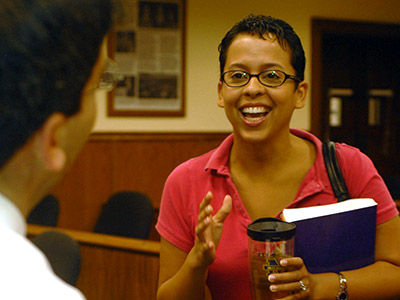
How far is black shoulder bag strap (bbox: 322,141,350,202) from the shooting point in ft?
5.36

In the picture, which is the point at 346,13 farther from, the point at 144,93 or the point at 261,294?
the point at 261,294

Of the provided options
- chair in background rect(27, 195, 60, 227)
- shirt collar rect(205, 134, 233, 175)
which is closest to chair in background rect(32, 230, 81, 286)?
shirt collar rect(205, 134, 233, 175)

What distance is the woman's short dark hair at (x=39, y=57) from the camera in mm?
698

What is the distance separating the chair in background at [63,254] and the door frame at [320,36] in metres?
3.37

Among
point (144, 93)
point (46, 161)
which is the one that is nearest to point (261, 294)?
point (46, 161)

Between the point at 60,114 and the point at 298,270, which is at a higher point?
the point at 60,114

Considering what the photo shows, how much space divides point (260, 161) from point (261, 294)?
468mm

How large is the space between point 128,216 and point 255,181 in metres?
2.12

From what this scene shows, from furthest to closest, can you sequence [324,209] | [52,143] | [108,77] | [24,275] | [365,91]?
[365,91] → [324,209] → [108,77] → [52,143] → [24,275]

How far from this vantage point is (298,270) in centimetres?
143

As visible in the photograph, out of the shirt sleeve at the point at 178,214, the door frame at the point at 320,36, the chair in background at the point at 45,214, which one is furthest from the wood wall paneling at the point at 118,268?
the door frame at the point at 320,36

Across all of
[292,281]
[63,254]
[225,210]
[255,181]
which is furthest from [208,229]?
[63,254]

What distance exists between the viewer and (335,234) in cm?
157

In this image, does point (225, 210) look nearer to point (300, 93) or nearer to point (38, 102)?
point (300, 93)
